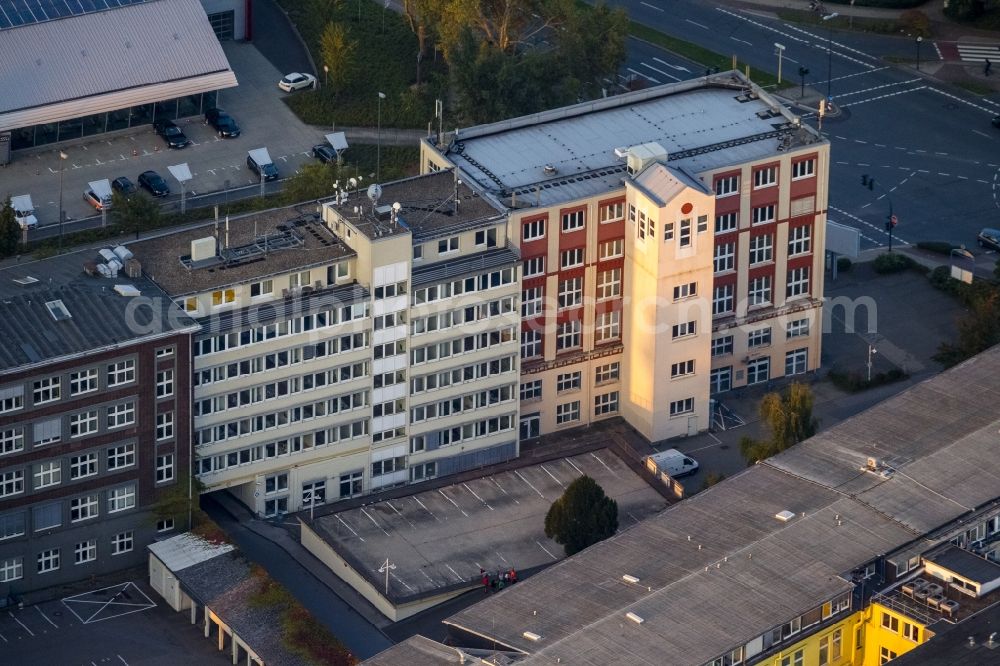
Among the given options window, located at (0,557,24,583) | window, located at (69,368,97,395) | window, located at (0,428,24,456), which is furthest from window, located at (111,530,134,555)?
window, located at (69,368,97,395)

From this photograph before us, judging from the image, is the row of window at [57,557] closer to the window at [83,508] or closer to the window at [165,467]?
the window at [83,508]

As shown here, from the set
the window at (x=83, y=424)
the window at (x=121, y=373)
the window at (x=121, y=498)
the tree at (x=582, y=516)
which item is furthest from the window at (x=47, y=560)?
the tree at (x=582, y=516)

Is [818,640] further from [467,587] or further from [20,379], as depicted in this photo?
[20,379]

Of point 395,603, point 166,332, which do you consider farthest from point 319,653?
point 166,332

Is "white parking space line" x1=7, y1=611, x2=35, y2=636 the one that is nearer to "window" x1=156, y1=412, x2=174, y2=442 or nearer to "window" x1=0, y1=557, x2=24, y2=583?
"window" x1=0, y1=557, x2=24, y2=583

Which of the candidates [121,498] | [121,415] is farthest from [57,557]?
[121,415]
